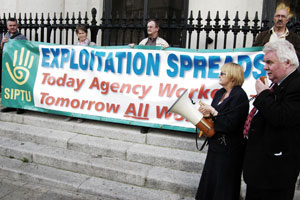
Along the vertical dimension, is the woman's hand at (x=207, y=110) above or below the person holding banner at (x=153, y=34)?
below

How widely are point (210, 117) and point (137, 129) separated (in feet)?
7.48

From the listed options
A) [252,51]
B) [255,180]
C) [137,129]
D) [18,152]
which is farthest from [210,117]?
[18,152]

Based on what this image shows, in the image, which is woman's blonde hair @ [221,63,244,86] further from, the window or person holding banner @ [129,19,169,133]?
the window

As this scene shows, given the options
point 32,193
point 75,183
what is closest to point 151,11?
point 75,183

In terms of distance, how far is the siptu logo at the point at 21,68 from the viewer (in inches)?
221

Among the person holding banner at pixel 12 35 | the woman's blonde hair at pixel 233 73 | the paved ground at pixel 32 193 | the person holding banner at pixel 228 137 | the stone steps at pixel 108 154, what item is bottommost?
the paved ground at pixel 32 193

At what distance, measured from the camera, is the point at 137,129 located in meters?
4.87

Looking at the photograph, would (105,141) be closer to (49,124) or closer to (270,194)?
(49,124)

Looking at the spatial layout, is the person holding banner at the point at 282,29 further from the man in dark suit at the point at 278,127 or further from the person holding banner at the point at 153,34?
the man in dark suit at the point at 278,127

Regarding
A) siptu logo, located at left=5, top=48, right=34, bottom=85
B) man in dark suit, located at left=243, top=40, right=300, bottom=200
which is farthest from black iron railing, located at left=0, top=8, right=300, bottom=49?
man in dark suit, located at left=243, top=40, right=300, bottom=200

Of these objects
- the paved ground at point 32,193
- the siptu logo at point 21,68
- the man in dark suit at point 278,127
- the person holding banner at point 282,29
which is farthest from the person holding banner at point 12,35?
the man in dark suit at point 278,127

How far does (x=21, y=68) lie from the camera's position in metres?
5.67

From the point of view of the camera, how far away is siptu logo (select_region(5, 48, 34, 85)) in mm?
5607

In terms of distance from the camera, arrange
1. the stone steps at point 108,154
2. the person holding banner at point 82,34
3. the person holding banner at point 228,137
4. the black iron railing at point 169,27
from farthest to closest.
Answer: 1. the person holding banner at point 82,34
2. the black iron railing at point 169,27
3. the stone steps at point 108,154
4. the person holding banner at point 228,137
